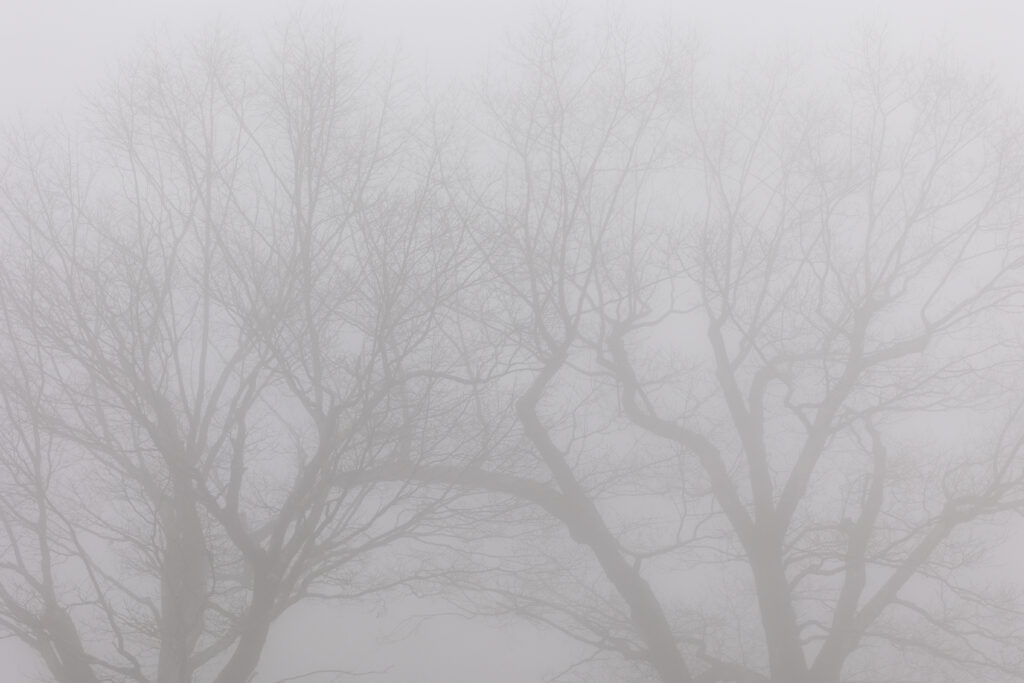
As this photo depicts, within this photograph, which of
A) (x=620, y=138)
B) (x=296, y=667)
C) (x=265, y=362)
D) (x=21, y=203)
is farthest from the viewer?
(x=296, y=667)

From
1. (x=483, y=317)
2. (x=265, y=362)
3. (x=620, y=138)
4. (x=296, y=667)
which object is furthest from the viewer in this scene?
(x=296, y=667)

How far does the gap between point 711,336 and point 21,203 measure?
6.12 metres

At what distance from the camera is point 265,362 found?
6.87 m

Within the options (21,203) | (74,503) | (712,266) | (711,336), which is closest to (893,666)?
(711,336)

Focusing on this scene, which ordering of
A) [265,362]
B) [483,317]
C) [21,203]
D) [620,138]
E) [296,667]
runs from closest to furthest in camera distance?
1. [265,362]
2. [21,203]
3. [483,317]
4. [620,138]
5. [296,667]

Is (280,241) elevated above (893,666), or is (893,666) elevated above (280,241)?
(280,241)

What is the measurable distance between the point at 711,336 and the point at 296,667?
18.6 ft

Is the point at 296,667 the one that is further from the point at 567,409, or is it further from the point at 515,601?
the point at 567,409

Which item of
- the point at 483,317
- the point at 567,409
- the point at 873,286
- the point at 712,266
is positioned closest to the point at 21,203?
the point at 483,317

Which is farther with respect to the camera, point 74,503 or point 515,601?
point 515,601

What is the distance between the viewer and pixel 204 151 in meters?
8.27

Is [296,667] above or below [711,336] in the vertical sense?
below

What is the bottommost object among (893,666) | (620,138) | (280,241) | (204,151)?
(893,666)

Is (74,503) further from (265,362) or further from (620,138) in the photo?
(620,138)
